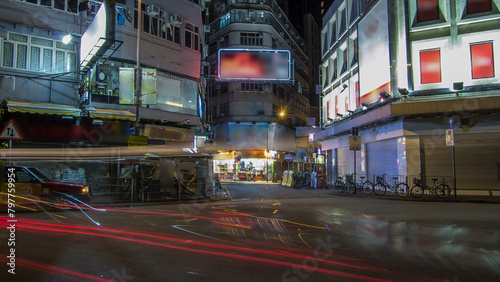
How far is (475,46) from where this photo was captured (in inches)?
770

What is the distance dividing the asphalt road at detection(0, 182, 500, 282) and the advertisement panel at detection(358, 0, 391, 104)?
43.3ft

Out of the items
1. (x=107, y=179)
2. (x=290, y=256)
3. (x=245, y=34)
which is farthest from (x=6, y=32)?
(x=245, y=34)

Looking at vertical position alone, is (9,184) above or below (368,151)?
below

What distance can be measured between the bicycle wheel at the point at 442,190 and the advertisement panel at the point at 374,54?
6406 mm

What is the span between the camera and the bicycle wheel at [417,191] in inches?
731

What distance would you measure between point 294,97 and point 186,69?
3297 cm

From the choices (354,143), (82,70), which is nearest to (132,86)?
(82,70)

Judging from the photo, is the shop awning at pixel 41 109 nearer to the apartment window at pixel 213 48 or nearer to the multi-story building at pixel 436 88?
the multi-story building at pixel 436 88

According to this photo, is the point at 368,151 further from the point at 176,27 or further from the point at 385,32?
the point at 176,27

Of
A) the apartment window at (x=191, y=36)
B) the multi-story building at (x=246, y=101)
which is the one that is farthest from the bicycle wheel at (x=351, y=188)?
the multi-story building at (x=246, y=101)

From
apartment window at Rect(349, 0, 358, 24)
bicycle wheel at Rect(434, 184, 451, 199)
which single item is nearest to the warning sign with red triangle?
bicycle wheel at Rect(434, 184, 451, 199)

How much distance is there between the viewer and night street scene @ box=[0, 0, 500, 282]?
636 centimetres

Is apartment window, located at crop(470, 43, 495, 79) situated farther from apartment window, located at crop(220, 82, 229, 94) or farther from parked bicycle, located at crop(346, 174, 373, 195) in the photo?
apartment window, located at crop(220, 82, 229, 94)

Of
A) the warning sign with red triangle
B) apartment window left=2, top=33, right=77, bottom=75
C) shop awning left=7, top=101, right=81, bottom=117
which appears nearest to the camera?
the warning sign with red triangle
